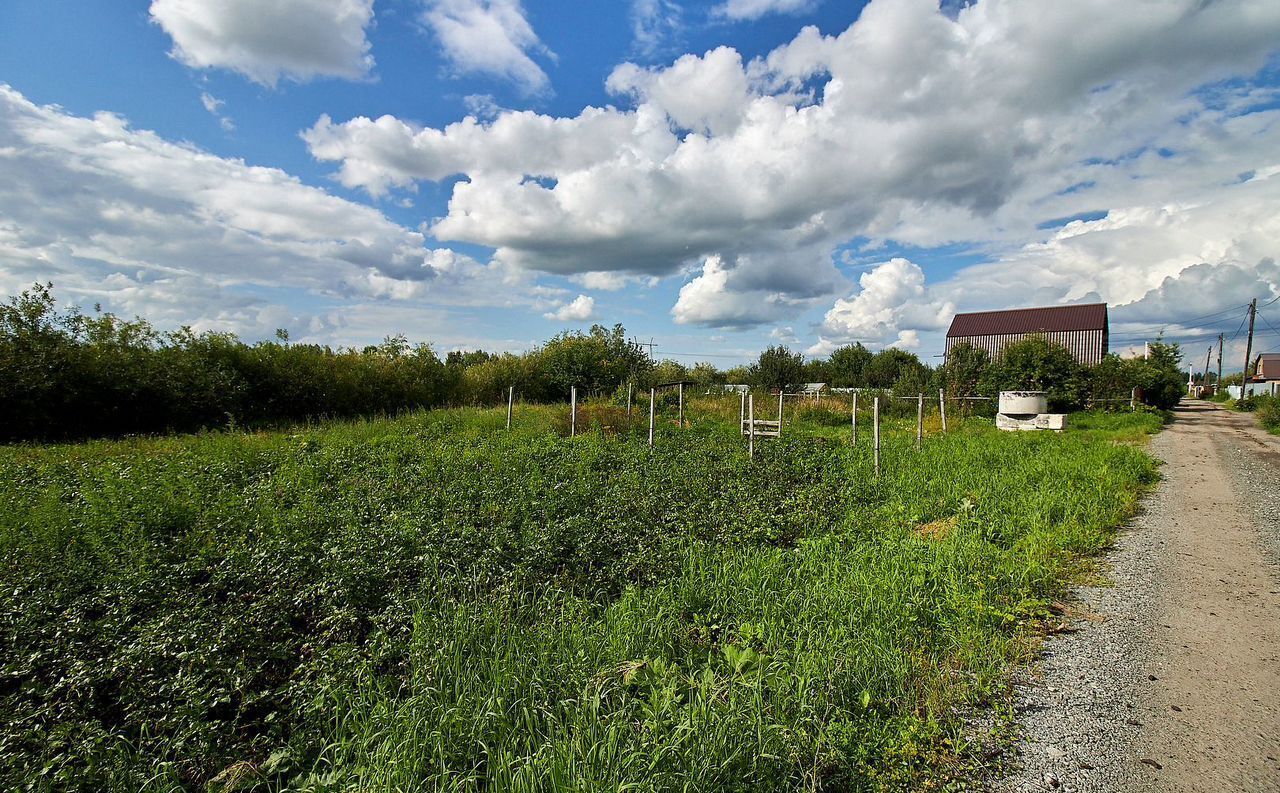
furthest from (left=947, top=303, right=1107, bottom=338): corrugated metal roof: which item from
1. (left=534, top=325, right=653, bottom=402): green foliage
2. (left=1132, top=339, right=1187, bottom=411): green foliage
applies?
(left=534, top=325, right=653, bottom=402): green foliage

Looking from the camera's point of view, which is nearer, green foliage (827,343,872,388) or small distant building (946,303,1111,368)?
small distant building (946,303,1111,368)

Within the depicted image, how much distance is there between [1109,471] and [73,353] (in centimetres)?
2118

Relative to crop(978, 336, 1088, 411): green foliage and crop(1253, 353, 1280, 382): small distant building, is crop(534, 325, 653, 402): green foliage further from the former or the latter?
crop(1253, 353, 1280, 382): small distant building

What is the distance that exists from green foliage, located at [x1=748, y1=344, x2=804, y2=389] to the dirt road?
22836 mm

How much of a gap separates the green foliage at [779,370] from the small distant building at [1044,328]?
11.2 m

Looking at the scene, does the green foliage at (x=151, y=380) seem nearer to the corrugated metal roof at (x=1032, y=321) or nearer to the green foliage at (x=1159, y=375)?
the green foliage at (x=1159, y=375)

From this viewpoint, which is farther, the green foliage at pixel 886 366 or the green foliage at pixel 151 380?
the green foliage at pixel 886 366

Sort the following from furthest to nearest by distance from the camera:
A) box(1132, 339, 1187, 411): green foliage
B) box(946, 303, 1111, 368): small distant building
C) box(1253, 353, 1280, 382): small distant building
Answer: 1. box(1253, 353, 1280, 382): small distant building
2. box(946, 303, 1111, 368): small distant building
3. box(1132, 339, 1187, 411): green foliage

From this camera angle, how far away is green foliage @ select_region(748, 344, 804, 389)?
29.3 metres

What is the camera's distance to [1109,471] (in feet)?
29.3

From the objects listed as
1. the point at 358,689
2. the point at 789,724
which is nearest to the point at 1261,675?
the point at 789,724

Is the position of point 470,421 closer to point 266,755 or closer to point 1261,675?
point 266,755

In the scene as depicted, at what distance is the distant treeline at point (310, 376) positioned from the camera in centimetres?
1227

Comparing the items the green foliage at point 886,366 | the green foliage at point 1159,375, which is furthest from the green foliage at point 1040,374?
the green foliage at point 886,366
